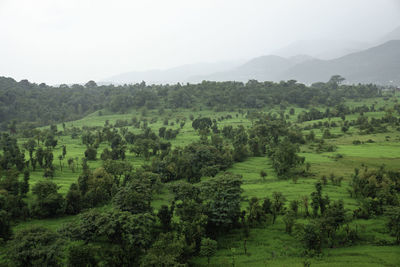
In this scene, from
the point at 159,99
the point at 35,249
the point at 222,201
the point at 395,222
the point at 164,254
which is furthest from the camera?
the point at 159,99

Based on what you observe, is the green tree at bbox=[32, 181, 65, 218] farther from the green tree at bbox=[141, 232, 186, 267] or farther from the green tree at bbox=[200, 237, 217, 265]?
the green tree at bbox=[200, 237, 217, 265]

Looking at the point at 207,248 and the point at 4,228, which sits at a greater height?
the point at 4,228

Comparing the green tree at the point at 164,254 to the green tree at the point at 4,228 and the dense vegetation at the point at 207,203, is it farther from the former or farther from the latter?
the green tree at the point at 4,228

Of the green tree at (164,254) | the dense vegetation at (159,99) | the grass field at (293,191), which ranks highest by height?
the dense vegetation at (159,99)

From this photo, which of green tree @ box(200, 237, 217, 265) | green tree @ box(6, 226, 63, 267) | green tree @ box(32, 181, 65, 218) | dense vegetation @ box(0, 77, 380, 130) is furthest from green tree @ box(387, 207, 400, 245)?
dense vegetation @ box(0, 77, 380, 130)

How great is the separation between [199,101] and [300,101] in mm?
47325

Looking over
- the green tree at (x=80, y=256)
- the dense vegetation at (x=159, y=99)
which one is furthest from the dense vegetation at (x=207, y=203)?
the dense vegetation at (x=159, y=99)

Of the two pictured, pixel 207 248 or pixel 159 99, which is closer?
pixel 207 248

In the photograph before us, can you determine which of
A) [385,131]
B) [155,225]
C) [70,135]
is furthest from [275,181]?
[70,135]

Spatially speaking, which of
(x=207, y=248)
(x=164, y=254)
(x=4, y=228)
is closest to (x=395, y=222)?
(x=207, y=248)

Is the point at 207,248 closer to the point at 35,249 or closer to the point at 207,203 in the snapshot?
the point at 207,203

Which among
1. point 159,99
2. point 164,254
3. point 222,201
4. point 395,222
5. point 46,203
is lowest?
point 395,222

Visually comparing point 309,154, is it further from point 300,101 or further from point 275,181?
point 300,101

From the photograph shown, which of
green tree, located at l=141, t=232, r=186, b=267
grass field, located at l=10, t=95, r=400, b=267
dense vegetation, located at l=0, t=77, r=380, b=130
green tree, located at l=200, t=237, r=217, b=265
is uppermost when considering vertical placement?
dense vegetation, located at l=0, t=77, r=380, b=130
